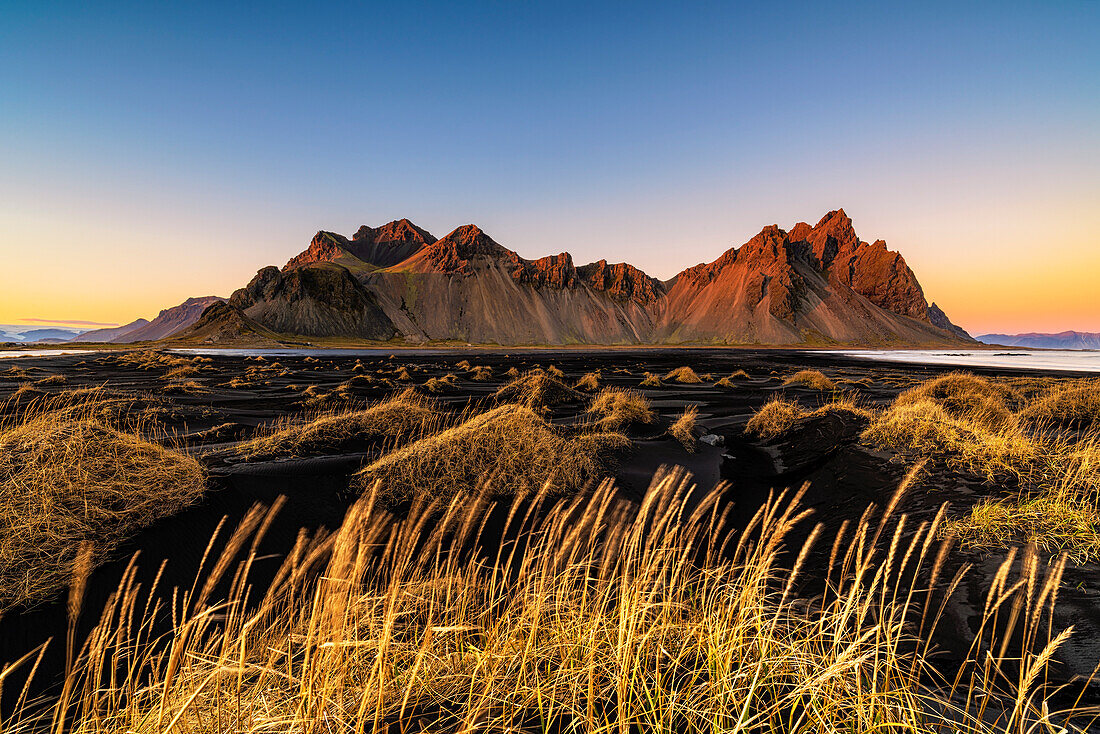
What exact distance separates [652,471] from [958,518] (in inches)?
226

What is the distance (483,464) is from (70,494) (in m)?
5.85

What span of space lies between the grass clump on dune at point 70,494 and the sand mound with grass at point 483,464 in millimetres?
3062

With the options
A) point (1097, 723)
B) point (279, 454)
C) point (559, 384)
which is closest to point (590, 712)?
point (1097, 723)

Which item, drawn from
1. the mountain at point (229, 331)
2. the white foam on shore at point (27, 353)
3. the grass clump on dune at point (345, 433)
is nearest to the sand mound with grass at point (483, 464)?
the grass clump on dune at point (345, 433)

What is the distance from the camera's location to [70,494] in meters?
6.30

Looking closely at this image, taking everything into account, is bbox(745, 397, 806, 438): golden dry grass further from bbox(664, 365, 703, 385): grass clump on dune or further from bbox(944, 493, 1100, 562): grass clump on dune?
bbox(664, 365, 703, 385): grass clump on dune

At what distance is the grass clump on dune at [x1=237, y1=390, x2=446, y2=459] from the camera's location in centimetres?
1083

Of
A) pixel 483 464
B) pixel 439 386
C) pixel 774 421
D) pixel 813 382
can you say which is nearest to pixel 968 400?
pixel 774 421

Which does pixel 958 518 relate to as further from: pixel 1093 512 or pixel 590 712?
pixel 590 712

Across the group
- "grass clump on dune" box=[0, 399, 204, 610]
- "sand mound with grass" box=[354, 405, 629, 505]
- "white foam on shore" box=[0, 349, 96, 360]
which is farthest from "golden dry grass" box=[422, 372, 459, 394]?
"white foam on shore" box=[0, 349, 96, 360]

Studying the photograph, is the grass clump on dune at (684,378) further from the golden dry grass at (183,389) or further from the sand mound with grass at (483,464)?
the golden dry grass at (183,389)

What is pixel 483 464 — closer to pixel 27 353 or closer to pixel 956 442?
pixel 956 442

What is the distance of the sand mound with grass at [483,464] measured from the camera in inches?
333

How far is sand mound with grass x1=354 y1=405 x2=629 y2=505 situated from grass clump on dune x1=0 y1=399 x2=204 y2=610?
10.0 feet
